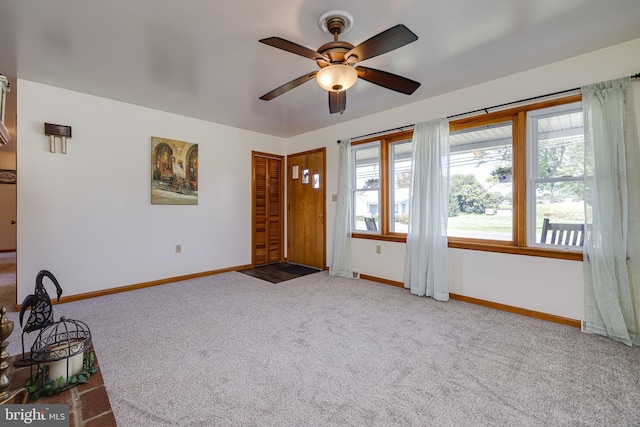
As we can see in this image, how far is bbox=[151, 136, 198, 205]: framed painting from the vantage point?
3.88 meters

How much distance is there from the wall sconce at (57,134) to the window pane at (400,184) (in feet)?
12.9

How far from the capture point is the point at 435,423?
1458 mm

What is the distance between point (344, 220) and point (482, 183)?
190 centimetres

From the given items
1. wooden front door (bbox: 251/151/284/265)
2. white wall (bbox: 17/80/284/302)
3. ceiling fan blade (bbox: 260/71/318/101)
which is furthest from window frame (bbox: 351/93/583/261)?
white wall (bbox: 17/80/284/302)

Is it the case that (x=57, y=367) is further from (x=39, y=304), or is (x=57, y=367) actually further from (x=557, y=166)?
(x=557, y=166)

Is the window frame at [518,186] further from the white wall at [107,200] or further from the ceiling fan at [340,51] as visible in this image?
the white wall at [107,200]

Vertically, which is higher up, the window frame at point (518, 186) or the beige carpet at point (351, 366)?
the window frame at point (518, 186)

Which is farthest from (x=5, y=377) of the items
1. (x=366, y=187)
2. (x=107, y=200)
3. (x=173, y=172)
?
(x=366, y=187)

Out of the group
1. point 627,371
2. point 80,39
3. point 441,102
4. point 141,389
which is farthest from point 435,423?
point 80,39

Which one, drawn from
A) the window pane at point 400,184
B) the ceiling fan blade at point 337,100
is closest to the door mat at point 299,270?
the window pane at point 400,184

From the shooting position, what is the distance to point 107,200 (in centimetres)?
352

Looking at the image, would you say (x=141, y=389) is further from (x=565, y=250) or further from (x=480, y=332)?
(x=565, y=250)

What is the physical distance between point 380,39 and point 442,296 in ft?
8.90

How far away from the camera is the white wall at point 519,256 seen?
2.47 m
